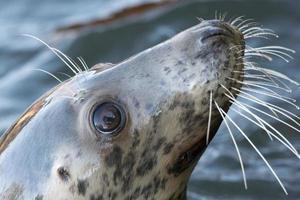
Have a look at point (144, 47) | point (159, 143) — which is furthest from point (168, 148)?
point (144, 47)

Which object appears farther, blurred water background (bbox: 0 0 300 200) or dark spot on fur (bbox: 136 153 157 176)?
blurred water background (bbox: 0 0 300 200)

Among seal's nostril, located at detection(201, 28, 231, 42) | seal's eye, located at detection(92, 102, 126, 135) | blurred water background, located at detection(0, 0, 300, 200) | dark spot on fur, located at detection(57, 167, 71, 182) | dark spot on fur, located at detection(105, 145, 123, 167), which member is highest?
seal's nostril, located at detection(201, 28, 231, 42)

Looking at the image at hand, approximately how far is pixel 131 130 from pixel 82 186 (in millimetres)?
269

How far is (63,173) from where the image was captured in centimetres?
371

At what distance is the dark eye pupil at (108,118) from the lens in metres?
3.70

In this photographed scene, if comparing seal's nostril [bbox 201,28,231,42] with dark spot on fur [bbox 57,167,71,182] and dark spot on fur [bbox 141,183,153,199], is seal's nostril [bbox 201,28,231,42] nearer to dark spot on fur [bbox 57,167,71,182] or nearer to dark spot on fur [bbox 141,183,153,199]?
dark spot on fur [bbox 141,183,153,199]

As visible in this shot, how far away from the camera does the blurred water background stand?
229 inches

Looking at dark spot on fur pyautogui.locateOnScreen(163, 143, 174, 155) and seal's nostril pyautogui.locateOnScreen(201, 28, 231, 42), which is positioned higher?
seal's nostril pyautogui.locateOnScreen(201, 28, 231, 42)

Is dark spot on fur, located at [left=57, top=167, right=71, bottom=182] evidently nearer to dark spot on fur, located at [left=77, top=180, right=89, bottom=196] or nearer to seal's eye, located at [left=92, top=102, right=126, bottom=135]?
dark spot on fur, located at [left=77, top=180, right=89, bottom=196]

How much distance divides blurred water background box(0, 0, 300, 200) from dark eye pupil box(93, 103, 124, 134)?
79.8 inches

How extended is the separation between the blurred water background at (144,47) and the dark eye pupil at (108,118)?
6.65 ft

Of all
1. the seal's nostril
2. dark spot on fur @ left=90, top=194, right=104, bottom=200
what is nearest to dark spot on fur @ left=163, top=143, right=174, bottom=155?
dark spot on fur @ left=90, top=194, right=104, bottom=200

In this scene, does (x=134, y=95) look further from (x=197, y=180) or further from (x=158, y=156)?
(x=197, y=180)

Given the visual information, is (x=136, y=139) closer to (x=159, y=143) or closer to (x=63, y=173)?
(x=159, y=143)
